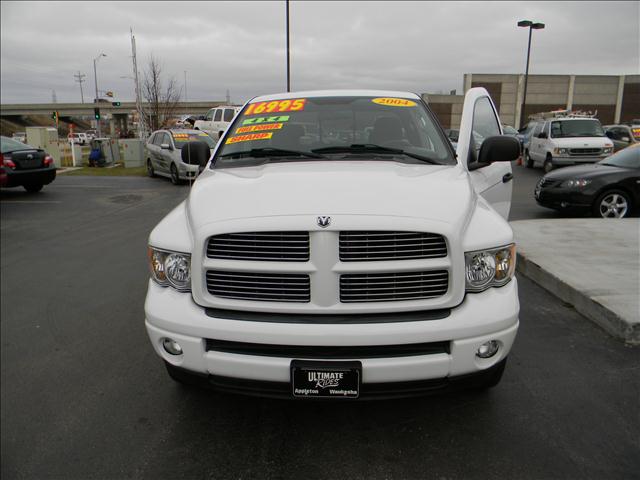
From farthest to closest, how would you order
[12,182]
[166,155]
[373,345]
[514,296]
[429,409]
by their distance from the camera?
1. [166,155]
2. [12,182]
3. [429,409]
4. [514,296]
5. [373,345]

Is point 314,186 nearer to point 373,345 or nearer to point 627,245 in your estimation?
point 373,345

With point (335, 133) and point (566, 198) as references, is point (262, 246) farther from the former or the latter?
point (566, 198)

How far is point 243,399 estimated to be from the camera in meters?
3.12

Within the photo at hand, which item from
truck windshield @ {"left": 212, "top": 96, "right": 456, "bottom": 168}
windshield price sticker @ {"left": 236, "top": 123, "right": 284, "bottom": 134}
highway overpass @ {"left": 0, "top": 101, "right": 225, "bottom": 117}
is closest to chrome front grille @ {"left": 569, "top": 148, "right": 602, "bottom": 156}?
truck windshield @ {"left": 212, "top": 96, "right": 456, "bottom": 168}

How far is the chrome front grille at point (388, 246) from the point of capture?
234cm

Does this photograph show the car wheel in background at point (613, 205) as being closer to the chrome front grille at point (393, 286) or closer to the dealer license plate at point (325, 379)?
the chrome front grille at point (393, 286)

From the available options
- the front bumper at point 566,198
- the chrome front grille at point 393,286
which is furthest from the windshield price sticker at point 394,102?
the front bumper at point 566,198

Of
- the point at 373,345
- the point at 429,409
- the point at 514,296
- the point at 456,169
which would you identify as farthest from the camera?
the point at 456,169

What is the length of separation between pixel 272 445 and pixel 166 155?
15049 millimetres

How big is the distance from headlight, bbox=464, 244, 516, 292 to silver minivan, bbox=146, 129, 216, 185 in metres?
13.2

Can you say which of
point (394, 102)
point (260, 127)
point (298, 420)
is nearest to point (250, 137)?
point (260, 127)

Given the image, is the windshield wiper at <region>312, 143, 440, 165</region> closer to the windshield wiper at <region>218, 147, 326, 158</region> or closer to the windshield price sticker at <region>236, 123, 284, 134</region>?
the windshield wiper at <region>218, 147, 326, 158</region>

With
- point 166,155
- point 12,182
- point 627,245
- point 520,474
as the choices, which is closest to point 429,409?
point 520,474

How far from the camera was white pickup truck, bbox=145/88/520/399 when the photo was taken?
2.31 m
